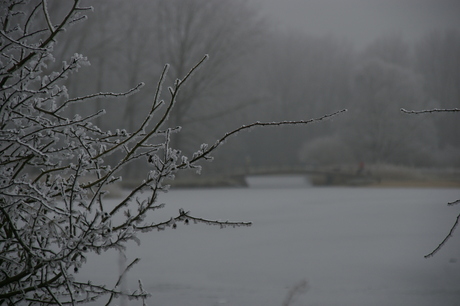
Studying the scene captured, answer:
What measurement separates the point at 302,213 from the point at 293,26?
25885mm

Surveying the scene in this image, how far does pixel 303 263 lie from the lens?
4363 mm

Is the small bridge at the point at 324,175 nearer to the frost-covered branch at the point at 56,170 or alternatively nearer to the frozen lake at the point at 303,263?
the frozen lake at the point at 303,263

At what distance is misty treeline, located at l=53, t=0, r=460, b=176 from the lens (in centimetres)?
1962

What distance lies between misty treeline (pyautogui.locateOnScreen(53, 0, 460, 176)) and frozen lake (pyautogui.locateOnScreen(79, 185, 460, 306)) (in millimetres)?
12729

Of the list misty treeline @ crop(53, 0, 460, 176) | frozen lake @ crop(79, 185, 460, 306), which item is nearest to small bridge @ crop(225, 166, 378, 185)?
misty treeline @ crop(53, 0, 460, 176)

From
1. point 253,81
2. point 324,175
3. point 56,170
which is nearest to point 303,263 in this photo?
point 56,170

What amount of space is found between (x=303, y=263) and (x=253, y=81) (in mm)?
25080

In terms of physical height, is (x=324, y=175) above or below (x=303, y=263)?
above

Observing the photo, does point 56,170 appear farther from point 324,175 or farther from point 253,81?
point 253,81

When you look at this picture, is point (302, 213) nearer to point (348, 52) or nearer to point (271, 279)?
point (271, 279)

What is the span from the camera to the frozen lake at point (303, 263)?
344cm

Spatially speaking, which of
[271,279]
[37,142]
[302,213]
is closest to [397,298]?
[271,279]

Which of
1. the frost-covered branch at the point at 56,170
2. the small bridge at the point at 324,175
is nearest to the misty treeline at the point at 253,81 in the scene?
the small bridge at the point at 324,175

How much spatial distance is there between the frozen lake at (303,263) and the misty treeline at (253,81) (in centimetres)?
1273
